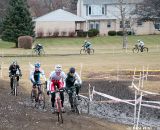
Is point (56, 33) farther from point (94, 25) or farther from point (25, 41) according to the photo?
point (25, 41)

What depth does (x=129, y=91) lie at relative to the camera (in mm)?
28234

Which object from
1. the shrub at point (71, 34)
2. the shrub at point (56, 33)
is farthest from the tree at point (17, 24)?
the shrub at point (71, 34)

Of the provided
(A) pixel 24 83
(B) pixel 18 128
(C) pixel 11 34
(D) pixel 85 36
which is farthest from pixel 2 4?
(B) pixel 18 128

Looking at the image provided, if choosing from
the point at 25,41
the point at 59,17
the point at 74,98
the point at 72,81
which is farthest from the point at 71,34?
the point at 72,81

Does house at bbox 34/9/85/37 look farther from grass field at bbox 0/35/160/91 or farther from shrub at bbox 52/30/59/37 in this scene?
grass field at bbox 0/35/160/91

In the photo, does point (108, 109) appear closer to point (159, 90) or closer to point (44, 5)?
point (159, 90)

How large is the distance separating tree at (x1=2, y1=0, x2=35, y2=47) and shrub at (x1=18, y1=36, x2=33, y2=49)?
4385 mm

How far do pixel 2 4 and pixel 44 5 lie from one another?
113 ft

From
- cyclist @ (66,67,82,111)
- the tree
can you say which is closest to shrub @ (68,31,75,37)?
the tree

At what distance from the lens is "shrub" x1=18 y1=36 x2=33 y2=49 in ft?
230

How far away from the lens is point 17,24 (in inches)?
3012

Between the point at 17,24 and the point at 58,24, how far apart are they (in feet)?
73.3

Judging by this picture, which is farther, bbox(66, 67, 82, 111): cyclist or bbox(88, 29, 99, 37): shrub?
bbox(88, 29, 99, 37): shrub

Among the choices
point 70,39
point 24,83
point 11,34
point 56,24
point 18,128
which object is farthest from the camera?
point 56,24
